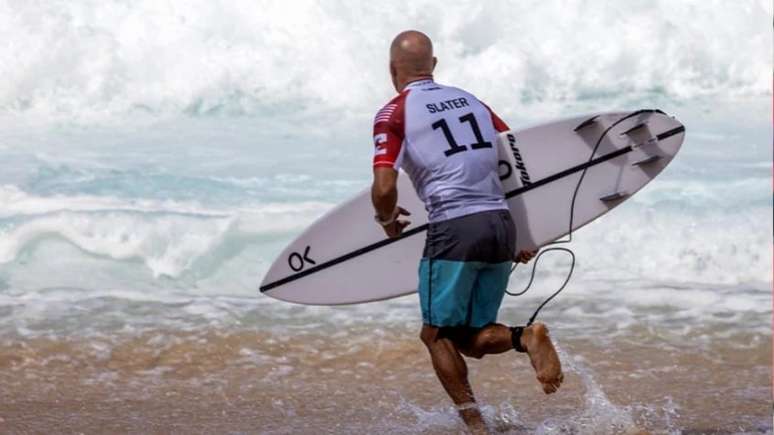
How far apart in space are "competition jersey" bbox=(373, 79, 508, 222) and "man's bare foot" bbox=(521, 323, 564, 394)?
0.40m

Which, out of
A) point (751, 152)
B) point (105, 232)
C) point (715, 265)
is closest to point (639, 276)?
point (715, 265)

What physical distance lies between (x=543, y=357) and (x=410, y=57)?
985 millimetres

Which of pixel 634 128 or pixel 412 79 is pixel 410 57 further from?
pixel 634 128

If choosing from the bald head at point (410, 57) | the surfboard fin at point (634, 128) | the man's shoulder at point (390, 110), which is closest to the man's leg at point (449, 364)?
the man's shoulder at point (390, 110)

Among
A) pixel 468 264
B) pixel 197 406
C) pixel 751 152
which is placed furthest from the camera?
pixel 751 152

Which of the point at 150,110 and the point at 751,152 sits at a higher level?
the point at 150,110

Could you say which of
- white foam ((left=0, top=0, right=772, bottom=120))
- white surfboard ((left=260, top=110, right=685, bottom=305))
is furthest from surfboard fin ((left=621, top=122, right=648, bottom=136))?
white foam ((left=0, top=0, right=772, bottom=120))

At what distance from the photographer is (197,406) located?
511 centimetres

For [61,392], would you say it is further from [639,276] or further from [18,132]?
[18,132]

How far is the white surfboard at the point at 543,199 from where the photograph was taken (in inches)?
185

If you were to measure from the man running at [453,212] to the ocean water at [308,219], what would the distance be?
58cm

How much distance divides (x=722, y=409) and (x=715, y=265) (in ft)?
10.4

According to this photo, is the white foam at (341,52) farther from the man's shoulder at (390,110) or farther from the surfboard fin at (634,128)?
the man's shoulder at (390,110)

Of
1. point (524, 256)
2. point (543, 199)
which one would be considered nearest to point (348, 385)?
point (543, 199)
